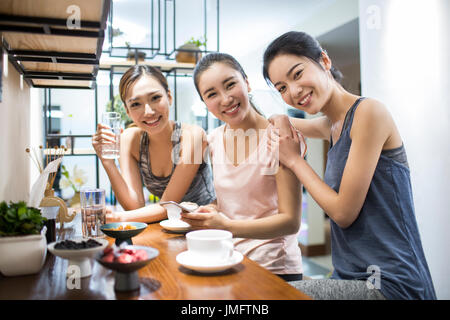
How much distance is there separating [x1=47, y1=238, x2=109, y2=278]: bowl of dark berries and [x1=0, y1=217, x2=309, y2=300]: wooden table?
0.02m

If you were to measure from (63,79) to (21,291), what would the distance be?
55.1 inches

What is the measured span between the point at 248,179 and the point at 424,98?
55.9 inches

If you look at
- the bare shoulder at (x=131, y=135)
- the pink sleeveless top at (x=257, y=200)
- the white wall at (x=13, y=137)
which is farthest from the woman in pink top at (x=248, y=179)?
the white wall at (x=13, y=137)

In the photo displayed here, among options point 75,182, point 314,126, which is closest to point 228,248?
point 314,126

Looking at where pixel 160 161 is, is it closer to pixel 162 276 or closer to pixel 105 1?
pixel 105 1

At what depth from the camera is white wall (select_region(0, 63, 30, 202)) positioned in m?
1.24

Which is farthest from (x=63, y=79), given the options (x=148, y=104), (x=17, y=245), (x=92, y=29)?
(x=17, y=245)

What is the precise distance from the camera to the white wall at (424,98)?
2055 mm

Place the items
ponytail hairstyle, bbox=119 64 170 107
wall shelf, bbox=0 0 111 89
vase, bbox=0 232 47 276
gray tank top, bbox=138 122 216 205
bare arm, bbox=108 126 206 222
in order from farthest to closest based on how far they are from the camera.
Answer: gray tank top, bbox=138 122 216 205 < ponytail hairstyle, bbox=119 64 170 107 < bare arm, bbox=108 126 206 222 < wall shelf, bbox=0 0 111 89 < vase, bbox=0 232 47 276

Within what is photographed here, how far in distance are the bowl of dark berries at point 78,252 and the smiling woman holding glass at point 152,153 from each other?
0.53 m

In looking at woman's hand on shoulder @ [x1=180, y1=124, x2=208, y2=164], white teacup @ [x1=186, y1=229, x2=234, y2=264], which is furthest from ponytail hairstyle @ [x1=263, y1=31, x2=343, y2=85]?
white teacup @ [x1=186, y1=229, x2=234, y2=264]

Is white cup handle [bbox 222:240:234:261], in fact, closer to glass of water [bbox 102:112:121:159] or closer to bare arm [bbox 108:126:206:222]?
bare arm [bbox 108:126:206:222]

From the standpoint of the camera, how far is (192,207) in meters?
1.24

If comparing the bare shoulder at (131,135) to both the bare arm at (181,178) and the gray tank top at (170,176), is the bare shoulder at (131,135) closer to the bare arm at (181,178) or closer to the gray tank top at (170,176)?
the gray tank top at (170,176)
